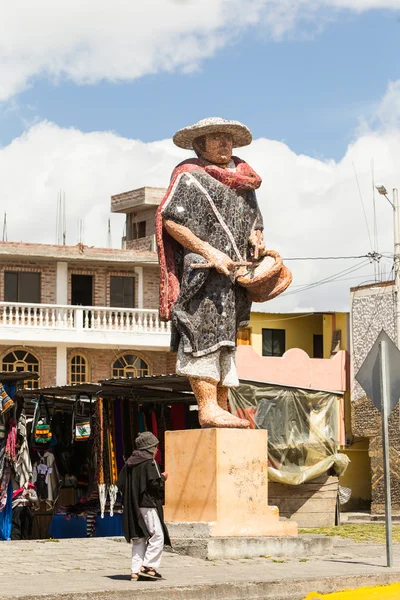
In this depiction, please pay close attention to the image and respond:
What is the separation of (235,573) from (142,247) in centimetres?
3341

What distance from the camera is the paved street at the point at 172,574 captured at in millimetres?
9344

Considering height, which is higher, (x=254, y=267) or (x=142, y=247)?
(x=142, y=247)

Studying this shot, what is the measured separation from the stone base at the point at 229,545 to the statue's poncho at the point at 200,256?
185 centimetres

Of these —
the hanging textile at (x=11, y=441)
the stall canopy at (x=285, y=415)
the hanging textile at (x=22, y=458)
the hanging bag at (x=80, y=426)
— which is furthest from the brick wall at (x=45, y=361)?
the hanging textile at (x=11, y=441)

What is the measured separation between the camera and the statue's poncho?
1243 cm

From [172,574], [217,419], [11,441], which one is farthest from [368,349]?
[172,574]

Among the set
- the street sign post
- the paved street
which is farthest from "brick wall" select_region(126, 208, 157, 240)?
the street sign post

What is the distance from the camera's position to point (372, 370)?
11656mm

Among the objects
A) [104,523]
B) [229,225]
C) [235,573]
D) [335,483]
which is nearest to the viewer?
[235,573]

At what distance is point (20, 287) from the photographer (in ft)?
129

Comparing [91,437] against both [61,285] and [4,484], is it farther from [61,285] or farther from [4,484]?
[61,285]

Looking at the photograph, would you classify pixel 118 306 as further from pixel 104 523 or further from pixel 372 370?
pixel 372 370

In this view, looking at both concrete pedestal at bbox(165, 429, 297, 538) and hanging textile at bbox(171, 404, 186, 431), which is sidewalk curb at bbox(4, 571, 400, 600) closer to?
concrete pedestal at bbox(165, 429, 297, 538)

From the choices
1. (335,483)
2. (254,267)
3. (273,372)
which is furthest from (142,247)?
(254,267)
